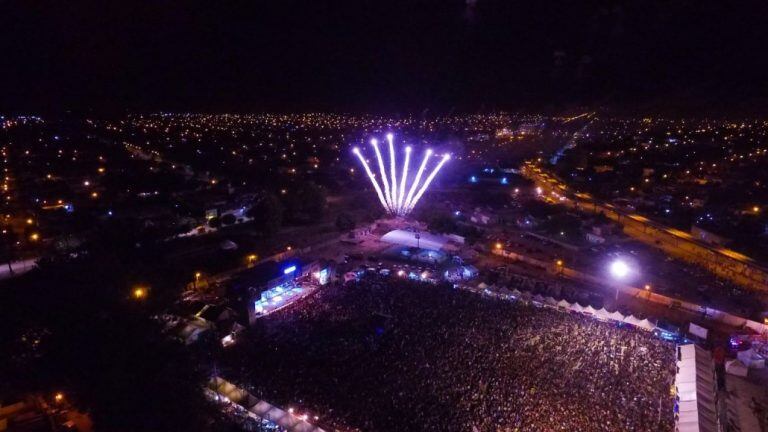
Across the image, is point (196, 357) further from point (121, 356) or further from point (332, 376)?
point (332, 376)

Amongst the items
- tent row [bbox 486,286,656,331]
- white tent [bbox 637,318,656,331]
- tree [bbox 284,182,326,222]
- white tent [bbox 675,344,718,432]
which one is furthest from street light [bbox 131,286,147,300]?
tree [bbox 284,182,326,222]

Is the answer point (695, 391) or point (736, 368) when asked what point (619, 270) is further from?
point (695, 391)


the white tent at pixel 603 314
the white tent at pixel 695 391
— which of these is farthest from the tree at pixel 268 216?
the white tent at pixel 695 391

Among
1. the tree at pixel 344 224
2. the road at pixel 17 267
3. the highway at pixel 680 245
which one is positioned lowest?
the highway at pixel 680 245

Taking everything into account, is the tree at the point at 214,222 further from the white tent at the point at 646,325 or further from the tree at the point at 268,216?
the white tent at the point at 646,325

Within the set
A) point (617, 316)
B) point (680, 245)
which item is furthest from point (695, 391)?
point (680, 245)

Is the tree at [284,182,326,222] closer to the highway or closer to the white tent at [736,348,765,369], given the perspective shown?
the highway

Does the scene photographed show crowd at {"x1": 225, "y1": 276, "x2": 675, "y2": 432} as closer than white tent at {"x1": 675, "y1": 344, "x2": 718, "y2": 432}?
No
